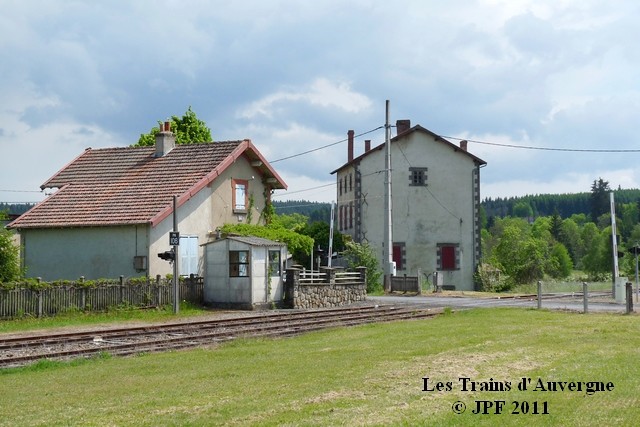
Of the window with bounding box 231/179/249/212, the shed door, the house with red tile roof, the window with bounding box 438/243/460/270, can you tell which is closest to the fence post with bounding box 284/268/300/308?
the shed door

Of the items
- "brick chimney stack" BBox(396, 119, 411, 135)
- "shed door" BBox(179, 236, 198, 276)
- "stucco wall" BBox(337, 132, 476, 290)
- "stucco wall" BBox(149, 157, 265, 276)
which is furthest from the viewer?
"brick chimney stack" BBox(396, 119, 411, 135)

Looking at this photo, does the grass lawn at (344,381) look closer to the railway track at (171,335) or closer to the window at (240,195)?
the railway track at (171,335)

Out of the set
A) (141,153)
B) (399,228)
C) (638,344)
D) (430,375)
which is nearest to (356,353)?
(430,375)

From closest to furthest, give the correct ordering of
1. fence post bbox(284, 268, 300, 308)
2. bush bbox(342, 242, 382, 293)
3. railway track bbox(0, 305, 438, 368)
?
railway track bbox(0, 305, 438, 368) < fence post bbox(284, 268, 300, 308) < bush bbox(342, 242, 382, 293)

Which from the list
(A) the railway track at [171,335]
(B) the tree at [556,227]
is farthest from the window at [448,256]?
(B) the tree at [556,227]

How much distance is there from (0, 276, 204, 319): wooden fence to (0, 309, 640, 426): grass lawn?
30.6 ft

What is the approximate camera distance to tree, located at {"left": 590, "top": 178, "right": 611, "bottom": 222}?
165188 millimetres

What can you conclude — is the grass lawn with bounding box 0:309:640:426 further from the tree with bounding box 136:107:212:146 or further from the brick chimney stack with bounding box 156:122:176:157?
the tree with bounding box 136:107:212:146

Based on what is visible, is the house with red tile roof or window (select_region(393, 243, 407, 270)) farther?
window (select_region(393, 243, 407, 270))

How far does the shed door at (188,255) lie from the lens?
37.0 meters

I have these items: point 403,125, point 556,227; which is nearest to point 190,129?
point 403,125

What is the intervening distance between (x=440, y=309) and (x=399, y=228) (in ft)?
88.7

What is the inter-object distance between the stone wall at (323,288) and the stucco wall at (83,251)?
6.27 meters

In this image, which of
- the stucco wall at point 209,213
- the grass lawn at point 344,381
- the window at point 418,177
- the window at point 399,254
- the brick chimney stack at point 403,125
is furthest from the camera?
the brick chimney stack at point 403,125
